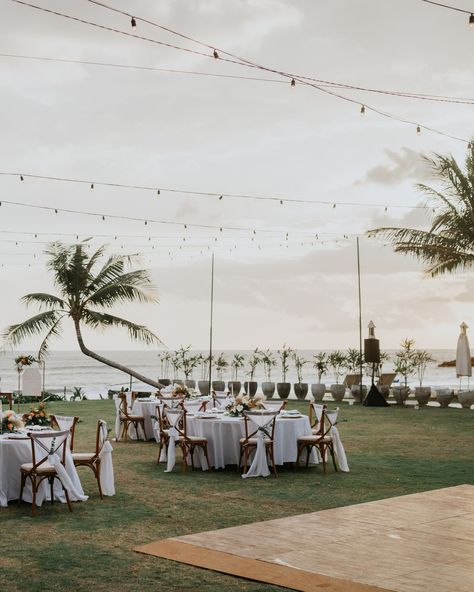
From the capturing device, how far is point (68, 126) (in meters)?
15.4

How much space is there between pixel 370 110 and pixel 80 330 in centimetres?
1197

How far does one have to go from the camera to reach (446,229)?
18984 mm

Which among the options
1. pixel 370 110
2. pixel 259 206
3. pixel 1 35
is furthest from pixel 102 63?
pixel 259 206

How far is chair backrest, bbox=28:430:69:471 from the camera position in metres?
8.38

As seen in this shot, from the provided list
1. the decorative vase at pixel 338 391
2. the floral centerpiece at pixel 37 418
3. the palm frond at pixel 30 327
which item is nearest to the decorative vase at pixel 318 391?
the decorative vase at pixel 338 391

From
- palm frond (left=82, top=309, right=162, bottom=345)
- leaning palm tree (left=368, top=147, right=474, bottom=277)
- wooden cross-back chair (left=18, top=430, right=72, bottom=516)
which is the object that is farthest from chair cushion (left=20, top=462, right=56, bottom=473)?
palm frond (left=82, top=309, right=162, bottom=345)

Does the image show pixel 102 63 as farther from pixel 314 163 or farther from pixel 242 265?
pixel 242 265

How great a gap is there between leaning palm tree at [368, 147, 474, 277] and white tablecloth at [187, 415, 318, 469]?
28.2ft

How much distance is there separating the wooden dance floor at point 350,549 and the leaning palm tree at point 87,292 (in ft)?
47.5

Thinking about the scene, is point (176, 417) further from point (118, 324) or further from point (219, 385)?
point (219, 385)

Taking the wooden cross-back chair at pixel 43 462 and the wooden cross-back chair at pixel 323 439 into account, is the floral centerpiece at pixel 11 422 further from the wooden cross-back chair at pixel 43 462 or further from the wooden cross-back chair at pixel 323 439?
the wooden cross-back chair at pixel 323 439

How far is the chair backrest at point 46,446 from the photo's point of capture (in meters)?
8.38

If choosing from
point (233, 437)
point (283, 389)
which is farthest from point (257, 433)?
point (283, 389)

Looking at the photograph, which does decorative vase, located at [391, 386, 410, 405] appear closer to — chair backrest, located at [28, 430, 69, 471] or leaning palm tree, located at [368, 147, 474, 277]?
leaning palm tree, located at [368, 147, 474, 277]
